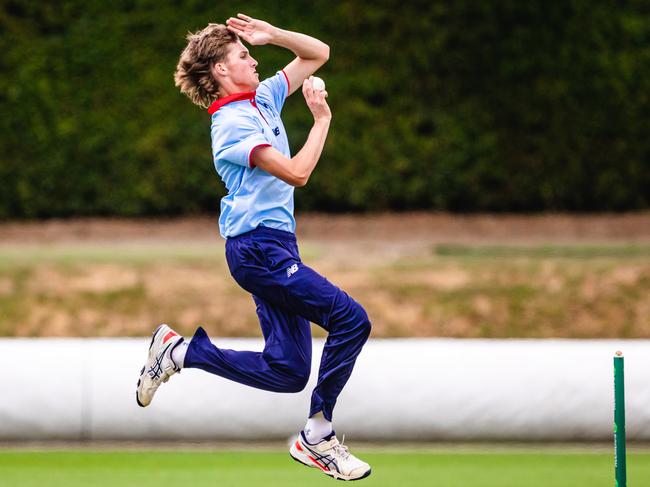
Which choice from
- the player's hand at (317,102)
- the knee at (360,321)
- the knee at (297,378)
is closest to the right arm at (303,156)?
the player's hand at (317,102)

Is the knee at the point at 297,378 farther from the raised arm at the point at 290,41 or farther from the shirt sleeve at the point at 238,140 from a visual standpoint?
the raised arm at the point at 290,41

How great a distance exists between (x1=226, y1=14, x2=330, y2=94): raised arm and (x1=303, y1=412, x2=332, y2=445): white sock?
1557 mm

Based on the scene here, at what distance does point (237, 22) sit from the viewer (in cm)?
554

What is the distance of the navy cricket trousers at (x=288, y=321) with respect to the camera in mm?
5488

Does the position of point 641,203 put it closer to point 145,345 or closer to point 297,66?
point 145,345

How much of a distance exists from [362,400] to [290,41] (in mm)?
2822

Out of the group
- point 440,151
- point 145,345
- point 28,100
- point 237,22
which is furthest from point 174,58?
point 237,22

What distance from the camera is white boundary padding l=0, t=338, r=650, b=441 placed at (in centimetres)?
777

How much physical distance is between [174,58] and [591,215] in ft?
15.6

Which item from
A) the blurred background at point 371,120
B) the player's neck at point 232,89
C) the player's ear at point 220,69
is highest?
the blurred background at point 371,120

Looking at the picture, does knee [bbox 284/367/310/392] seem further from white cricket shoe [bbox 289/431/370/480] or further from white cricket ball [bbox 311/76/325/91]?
white cricket ball [bbox 311/76/325/91]

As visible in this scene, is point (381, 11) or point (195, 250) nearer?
point (195, 250)

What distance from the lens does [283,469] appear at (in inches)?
279

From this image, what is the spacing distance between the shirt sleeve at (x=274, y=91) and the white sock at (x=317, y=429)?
143cm
